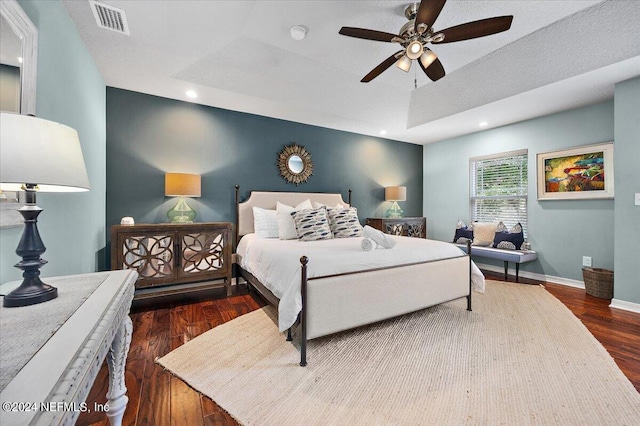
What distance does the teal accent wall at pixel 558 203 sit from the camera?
12.0 feet

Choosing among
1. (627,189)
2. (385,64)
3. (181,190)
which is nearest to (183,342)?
(181,190)

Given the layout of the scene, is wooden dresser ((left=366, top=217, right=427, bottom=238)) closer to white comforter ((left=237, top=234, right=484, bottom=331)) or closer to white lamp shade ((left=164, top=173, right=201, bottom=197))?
white comforter ((left=237, top=234, right=484, bottom=331))

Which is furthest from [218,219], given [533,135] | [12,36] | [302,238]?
[533,135]

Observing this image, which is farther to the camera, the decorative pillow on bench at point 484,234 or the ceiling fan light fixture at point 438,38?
the decorative pillow on bench at point 484,234

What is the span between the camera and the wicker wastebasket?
3305 millimetres

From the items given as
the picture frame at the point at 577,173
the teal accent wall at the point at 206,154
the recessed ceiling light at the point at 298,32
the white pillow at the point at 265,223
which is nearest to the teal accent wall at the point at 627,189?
the picture frame at the point at 577,173

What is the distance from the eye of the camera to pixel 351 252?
235cm

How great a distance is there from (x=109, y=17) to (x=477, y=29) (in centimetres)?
290

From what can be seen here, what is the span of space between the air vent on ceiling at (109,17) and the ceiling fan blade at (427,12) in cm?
229

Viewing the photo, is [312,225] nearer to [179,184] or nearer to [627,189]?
[179,184]

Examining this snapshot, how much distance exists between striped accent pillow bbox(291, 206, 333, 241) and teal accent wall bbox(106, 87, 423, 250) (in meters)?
1.16

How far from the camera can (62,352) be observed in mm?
642

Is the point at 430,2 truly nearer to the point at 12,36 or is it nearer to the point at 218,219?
the point at 12,36

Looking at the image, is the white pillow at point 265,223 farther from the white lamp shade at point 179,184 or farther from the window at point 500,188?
the window at point 500,188
